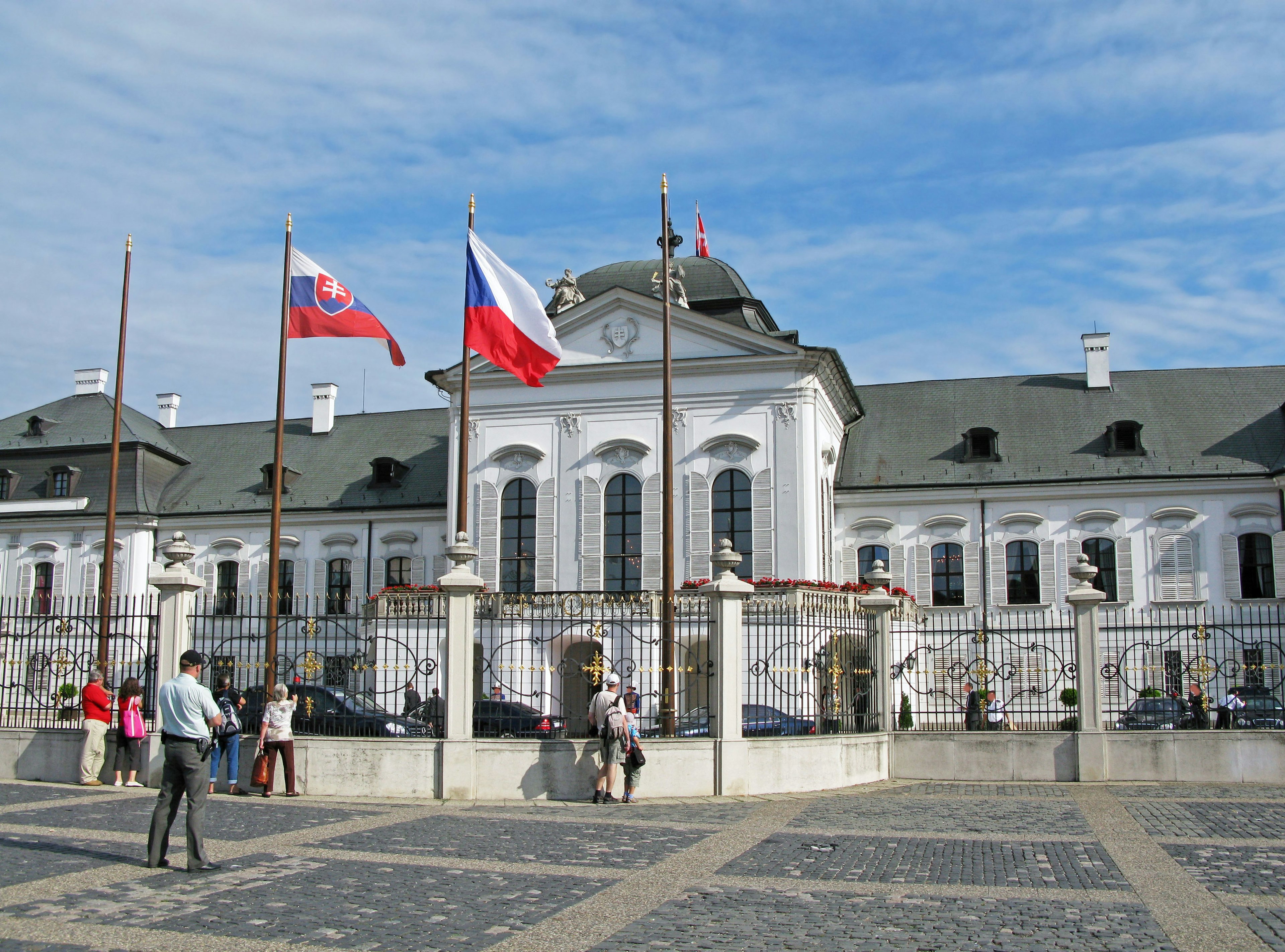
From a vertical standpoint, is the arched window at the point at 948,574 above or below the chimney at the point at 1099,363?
below

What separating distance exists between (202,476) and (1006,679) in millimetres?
34641

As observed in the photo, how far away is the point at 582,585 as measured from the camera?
32.9 metres

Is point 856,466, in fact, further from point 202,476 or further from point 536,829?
point 536,829

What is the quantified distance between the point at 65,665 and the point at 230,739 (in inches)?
137

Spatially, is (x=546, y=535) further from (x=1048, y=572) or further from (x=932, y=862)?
(x=932, y=862)

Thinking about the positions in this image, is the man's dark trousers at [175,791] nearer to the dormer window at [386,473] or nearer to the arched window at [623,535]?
the arched window at [623,535]

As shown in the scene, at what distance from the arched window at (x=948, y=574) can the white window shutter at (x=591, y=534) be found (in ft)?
34.8

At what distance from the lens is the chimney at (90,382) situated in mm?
47562

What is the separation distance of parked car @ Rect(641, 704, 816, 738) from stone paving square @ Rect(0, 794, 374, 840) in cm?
429

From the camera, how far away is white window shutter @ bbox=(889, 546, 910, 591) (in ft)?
122

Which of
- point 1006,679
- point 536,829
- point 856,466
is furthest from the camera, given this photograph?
point 856,466

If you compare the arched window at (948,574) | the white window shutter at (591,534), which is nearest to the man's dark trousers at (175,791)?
the white window shutter at (591,534)

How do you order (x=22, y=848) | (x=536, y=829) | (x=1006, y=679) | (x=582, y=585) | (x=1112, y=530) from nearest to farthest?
(x=22, y=848) → (x=536, y=829) → (x=1006, y=679) → (x=582, y=585) → (x=1112, y=530)

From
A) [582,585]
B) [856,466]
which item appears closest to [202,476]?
[582,585]
